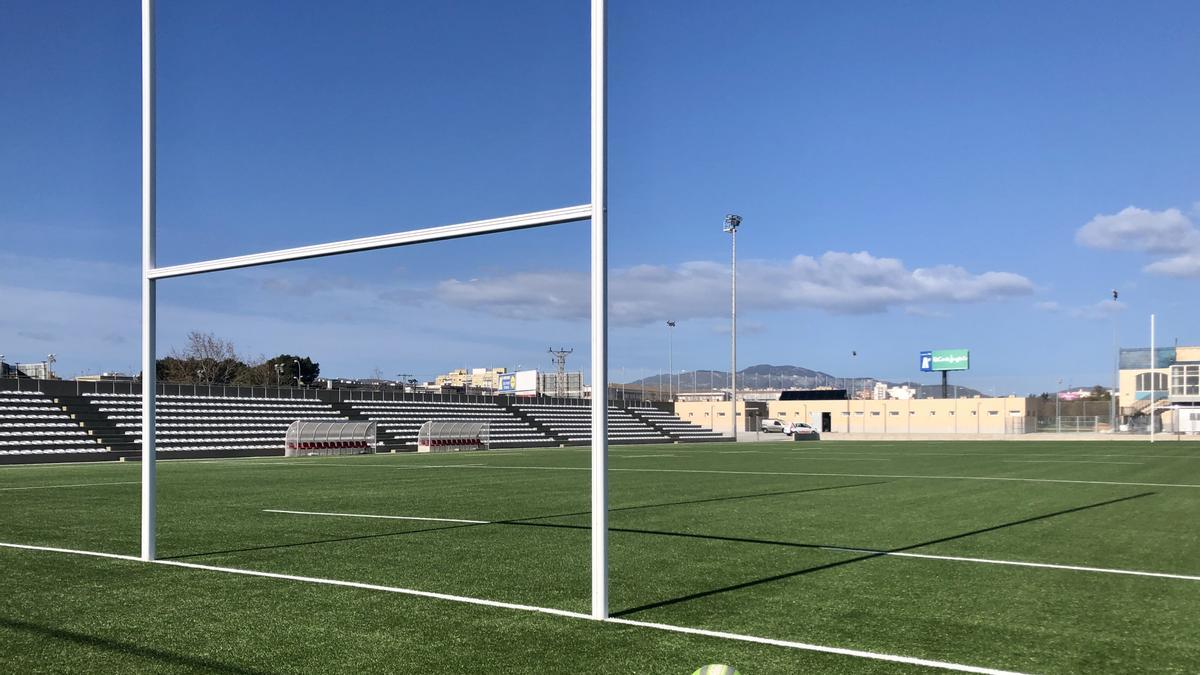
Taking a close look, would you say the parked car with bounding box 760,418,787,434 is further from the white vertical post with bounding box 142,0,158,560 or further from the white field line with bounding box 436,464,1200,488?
the white vertical post with bounding box 142,0,158,560

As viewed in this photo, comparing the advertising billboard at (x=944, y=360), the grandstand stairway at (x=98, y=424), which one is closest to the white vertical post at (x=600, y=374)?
the grandstand stairway at (x=98, y=424)

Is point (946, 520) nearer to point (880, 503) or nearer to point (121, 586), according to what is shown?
point (880, 503)

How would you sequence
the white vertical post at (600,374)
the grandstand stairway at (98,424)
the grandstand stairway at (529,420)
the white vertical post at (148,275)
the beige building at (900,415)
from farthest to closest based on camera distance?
1. the beige building at (900,415)
2. the grandstand stairway at (529,420)
3. the grandstand stairway at (98,424)
4. the white vertical post at (148,275)
5. the white vertical post at (600,374)

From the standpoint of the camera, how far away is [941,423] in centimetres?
→ 7531

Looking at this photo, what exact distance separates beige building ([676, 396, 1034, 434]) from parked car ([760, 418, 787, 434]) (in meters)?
2.38

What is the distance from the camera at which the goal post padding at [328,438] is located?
32375mm

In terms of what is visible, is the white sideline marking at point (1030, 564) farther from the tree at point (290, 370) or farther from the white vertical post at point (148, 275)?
the tree at point (290, 370)

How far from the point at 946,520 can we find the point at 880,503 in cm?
217

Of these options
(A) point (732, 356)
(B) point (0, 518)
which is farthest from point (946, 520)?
(A) point (732, 356)

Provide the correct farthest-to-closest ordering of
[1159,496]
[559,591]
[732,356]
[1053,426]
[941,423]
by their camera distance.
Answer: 1. [941,423]
2. [1053,426]
3. [732,356]
4. [1159,496]
5. [559,591]

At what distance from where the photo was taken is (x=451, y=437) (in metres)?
38.3

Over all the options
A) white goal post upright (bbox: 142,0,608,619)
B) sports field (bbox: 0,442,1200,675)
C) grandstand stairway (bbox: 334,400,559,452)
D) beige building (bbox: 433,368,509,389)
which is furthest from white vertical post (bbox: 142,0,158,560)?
beige building (bbox: 433,368,509,389)

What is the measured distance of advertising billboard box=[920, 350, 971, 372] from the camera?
8575cm

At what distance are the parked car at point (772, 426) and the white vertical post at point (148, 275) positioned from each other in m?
68.6
